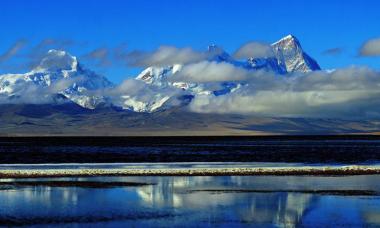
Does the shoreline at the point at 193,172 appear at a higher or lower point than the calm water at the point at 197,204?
higher

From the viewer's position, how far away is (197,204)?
36.3 m

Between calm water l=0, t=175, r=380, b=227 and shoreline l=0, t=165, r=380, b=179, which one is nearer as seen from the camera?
calm water l=0, t=175, r=380, b=227

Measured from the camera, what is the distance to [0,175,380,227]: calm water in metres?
30.6

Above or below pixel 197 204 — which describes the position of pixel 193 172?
above

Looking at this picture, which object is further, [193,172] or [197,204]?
[193,172]

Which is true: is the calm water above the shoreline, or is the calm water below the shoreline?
below

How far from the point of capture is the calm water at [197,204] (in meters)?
30.6

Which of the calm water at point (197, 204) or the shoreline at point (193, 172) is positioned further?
the shoreline at point (193, 172)

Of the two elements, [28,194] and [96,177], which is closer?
[28,194]

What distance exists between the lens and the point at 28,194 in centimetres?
4112

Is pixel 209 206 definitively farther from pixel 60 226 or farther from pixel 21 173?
pixel 21 173

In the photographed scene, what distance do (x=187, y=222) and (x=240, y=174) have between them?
27.0m

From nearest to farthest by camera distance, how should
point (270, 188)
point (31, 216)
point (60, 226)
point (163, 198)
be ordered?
point (60, 226)
point (31, 216)
point (163, 198)
point (270, 188)

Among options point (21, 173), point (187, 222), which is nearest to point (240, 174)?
point (21, 173)
